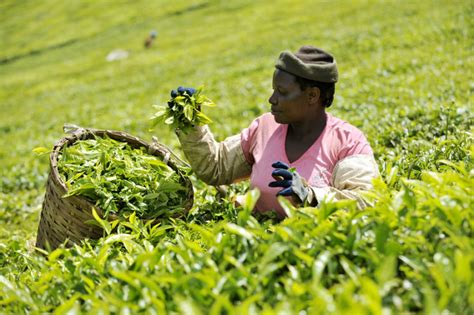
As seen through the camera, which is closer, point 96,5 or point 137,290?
point 137,290

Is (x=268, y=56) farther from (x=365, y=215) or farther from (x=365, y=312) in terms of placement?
(x=365, y=312)

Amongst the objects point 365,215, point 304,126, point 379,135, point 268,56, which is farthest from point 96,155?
point 268,56

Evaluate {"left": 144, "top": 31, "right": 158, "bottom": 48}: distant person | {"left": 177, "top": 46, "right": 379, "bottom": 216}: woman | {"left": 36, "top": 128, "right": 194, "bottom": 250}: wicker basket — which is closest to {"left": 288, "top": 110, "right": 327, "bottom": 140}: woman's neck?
{"left": 177, "top": 46, "right": 379, "bottom": 216}: woman

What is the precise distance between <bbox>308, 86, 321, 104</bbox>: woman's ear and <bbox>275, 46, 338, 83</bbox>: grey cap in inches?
4.7

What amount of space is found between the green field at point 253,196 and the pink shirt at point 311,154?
273 millimetres

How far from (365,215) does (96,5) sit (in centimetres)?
4236

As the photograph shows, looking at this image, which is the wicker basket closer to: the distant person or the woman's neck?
the woman's neck

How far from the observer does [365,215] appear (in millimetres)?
3475

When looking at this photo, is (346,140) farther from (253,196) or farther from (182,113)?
(253,196)

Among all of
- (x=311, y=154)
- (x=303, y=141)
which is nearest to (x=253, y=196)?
(x=311, y=154)

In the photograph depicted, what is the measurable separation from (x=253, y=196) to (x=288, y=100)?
1.78 metres

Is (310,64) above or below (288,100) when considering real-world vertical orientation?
above

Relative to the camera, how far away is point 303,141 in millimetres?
5023

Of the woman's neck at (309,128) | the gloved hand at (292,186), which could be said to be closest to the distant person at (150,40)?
the woman's neck at (309,128)
